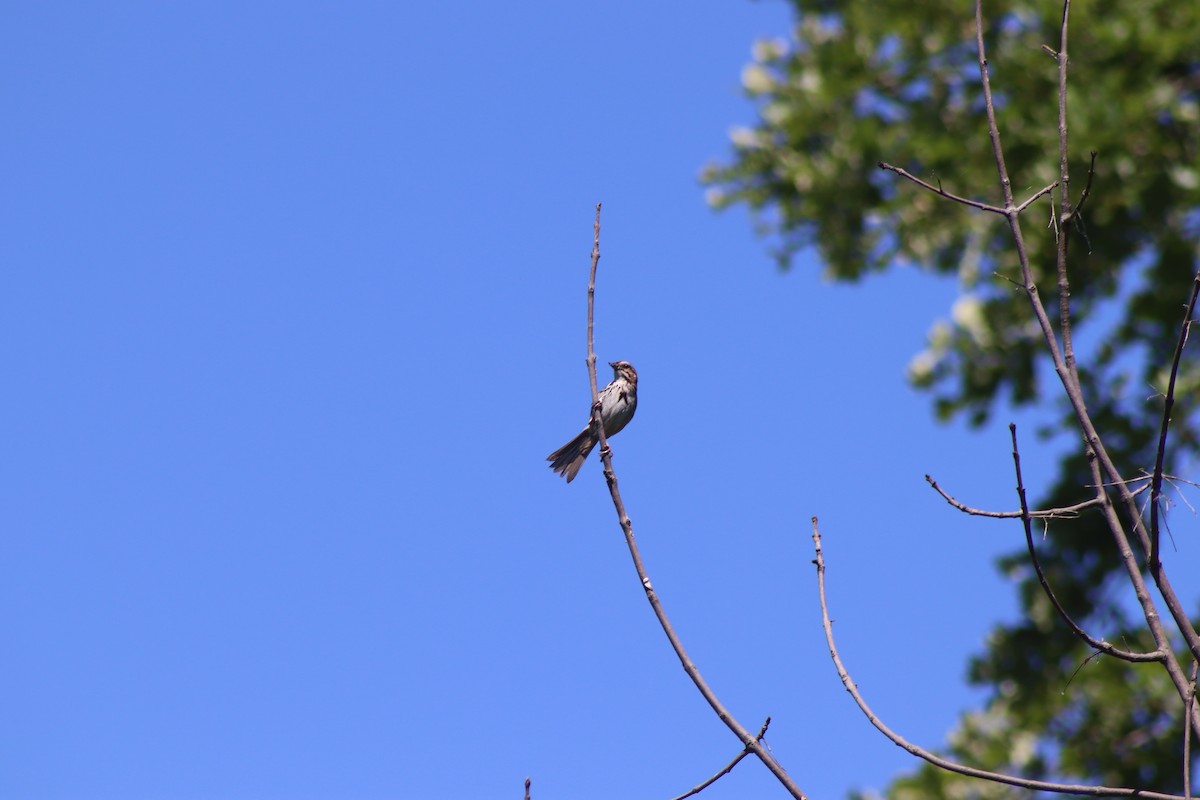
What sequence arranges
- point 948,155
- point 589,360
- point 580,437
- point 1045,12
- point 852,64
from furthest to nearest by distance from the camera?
1. point 852,64
2. point 948,155
3. point 1045,12
4. point 580,437
5. point 589,360

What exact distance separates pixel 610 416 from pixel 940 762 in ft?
23.2

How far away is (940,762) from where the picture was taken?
2.97 metres

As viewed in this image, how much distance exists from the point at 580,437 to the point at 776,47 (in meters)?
4.62

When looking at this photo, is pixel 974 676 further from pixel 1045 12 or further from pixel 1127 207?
pixel 1045 12

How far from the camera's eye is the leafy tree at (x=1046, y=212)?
962 cm

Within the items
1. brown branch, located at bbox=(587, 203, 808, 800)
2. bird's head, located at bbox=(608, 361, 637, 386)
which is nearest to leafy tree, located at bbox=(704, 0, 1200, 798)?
bird's head, located at bbox=(608, 361, 637, 386)

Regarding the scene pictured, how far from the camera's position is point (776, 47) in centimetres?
1154

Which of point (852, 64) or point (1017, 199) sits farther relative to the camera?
point (852, 64)

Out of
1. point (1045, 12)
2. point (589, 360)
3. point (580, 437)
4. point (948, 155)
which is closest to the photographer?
point (589, 360)

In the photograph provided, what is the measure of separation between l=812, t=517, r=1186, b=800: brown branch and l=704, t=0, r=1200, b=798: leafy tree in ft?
21.2

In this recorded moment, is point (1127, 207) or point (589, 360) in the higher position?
point (1127, 207)

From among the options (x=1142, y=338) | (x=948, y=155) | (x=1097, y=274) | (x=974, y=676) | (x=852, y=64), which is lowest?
(x=974, y=676)

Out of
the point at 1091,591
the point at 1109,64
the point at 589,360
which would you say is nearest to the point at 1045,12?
the point at 1109,64

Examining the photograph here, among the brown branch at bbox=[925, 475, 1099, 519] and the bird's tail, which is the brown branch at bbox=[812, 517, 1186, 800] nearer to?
the brown branch at bbox=[925, 475, 1099, 519]
